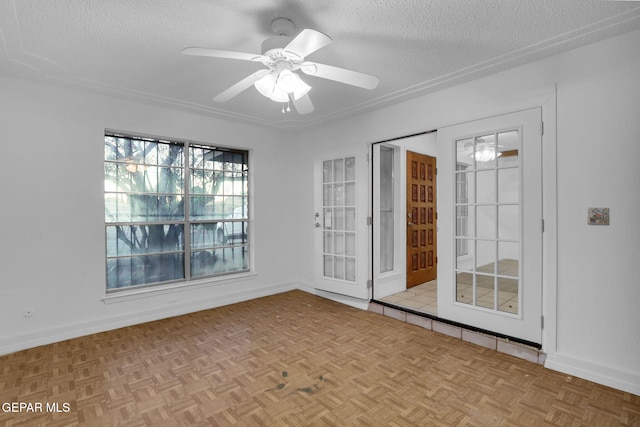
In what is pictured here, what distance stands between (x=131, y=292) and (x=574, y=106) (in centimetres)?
468

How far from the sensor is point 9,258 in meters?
2.96

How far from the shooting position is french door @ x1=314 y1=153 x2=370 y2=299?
407 centimetres

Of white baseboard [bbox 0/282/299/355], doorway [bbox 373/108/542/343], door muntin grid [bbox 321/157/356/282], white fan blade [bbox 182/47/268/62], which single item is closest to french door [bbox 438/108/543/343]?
doorway [bbox 373/108/542/343]

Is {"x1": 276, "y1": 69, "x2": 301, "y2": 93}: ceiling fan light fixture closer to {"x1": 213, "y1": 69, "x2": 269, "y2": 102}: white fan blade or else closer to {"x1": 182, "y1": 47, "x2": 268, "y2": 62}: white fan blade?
{"x1": 213, "y1": 69, "x2": 269, "y2": 102}: white fan blade

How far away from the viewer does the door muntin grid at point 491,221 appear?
2826 mm

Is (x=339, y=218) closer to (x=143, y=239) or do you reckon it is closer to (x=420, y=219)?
(x=420, y=219)

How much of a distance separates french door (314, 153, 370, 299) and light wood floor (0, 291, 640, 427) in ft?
2.91

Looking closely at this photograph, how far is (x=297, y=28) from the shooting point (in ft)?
7.30

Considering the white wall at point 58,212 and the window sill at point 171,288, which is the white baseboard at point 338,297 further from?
the white wall at point 58,212

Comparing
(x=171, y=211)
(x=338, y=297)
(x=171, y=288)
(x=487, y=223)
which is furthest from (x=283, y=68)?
(x=338, y=297)

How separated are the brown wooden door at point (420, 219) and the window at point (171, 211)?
97.8 inches

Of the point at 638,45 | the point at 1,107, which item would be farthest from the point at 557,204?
the point at 1,107

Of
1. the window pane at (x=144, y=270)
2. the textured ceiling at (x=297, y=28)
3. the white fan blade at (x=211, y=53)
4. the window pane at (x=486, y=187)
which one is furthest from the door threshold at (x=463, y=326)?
the white fan blade at (x=211, y=53)

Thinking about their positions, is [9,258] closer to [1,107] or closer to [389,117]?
[1,107]
